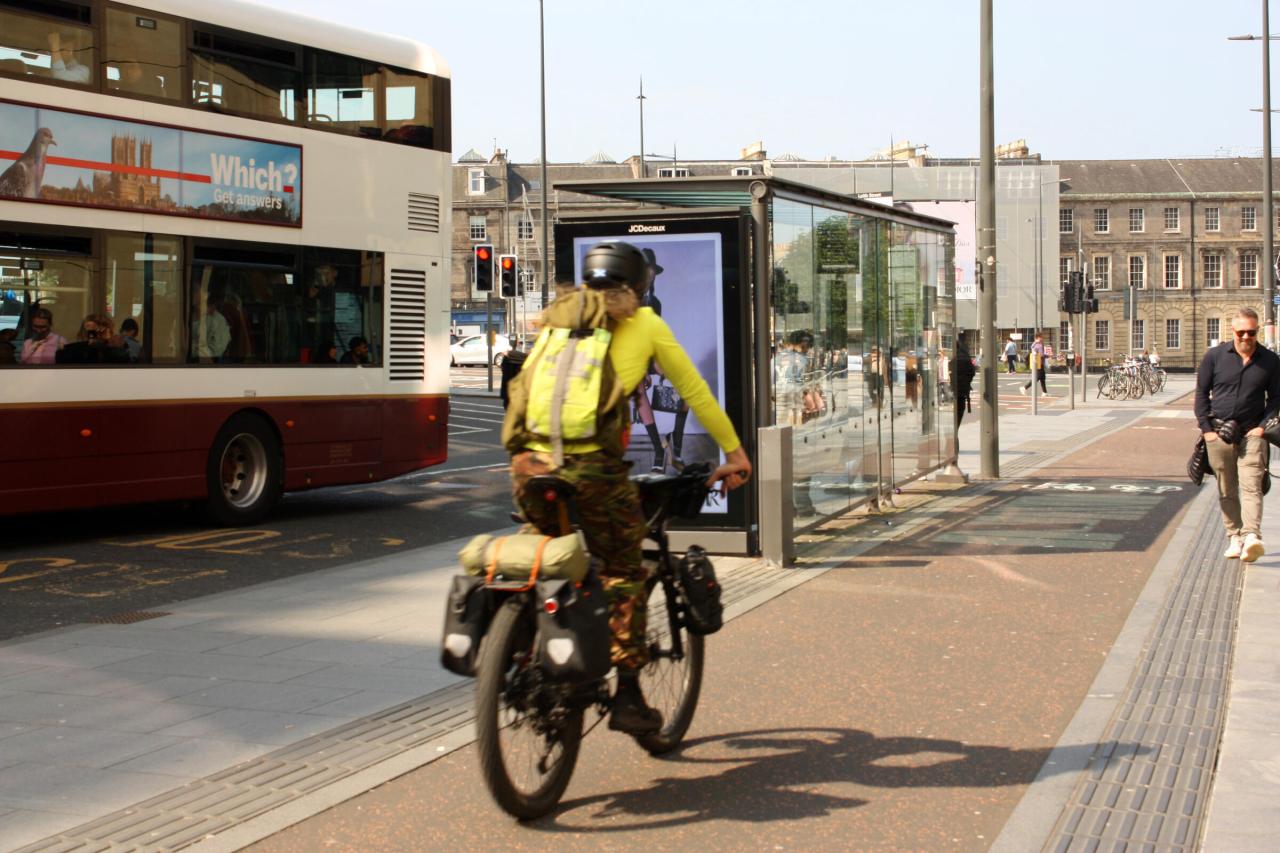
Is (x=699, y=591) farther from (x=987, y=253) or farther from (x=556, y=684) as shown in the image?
(x=987, y=253)

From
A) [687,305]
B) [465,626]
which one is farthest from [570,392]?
[687,305]

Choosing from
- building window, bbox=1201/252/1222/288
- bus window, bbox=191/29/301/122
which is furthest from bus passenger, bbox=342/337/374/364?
building window, bbox=1201/252/1222/288

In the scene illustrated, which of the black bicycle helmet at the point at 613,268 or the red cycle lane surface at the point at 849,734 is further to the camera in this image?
the black bicycle helmet at the point at 613,268

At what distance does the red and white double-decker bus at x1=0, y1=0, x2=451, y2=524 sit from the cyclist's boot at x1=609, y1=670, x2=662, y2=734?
8.01m

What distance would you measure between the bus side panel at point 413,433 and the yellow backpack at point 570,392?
10.3 metres

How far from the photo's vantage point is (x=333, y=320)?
1433cm

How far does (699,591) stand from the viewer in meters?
5.27

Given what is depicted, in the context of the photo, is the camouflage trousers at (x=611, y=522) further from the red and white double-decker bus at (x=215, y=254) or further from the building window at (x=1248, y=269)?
the building window at (x=1248, y=269)

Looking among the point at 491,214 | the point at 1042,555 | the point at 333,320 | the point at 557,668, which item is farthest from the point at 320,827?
the point at 491,214

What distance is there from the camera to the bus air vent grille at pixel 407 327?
14930 millimetres

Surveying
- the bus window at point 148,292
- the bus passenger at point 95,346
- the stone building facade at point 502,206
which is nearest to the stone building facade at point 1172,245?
the stone building facade at point 502,206

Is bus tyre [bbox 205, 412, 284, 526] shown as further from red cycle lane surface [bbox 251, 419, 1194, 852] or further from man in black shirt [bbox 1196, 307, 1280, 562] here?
man in black shirt [bbox 1196, 307, 1280, 562]

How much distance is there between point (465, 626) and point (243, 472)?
9.68 meters

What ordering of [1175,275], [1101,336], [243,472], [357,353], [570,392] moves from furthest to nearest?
[1175,275]
[1101,336]
[357,353]
[243,472]
[570,392]
